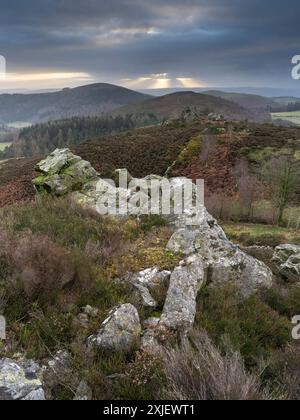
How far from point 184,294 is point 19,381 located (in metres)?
3.07

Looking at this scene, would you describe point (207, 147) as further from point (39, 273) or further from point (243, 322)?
point (39, 273)

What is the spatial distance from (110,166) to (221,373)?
40931 mm

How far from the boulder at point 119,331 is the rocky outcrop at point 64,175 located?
378 inches

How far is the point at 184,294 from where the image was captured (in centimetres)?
648

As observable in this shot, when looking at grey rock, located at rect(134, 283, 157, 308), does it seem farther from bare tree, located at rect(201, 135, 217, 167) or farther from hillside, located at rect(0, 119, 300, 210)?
bare tree, located at rect(201, 135, 217, 167)

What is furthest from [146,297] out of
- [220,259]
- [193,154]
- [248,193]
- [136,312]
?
[193,154]

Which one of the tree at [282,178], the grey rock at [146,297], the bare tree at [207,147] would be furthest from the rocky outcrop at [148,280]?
the bare tree at [207,147]

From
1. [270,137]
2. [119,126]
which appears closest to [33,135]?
[119,126]

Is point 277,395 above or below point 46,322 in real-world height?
below

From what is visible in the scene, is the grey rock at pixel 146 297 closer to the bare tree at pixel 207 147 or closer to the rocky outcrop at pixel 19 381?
the rocky outcrop at pixel 19 381

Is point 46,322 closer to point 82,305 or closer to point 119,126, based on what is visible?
point 82,305

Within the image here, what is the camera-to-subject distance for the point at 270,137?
2219 inches

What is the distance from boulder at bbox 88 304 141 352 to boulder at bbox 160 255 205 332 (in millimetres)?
527
